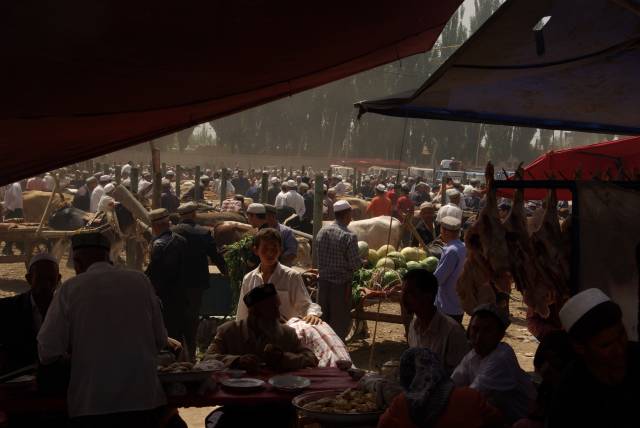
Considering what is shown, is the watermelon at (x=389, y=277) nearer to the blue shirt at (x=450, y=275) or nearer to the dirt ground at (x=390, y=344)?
the dirt ground at (x=390, y=344)

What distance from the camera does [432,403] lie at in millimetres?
3588

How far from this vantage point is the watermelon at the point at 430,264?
1084cm

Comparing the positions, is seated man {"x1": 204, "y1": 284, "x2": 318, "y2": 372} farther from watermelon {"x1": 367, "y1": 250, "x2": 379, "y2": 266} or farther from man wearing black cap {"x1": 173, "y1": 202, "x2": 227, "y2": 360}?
watermelon {"x1": 367, "y1": 250, "x2": 379, "y2": 266}

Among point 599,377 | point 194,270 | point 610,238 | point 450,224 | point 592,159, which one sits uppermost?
point 592,159

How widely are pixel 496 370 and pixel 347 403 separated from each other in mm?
825

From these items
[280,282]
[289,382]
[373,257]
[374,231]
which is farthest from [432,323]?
[374,231]

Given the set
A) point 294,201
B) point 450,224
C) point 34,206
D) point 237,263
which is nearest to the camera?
point 450,224

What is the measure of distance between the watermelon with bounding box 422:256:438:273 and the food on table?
649 cm

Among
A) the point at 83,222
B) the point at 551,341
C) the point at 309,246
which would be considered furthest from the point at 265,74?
the point at 83,222

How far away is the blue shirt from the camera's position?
7.63 metres

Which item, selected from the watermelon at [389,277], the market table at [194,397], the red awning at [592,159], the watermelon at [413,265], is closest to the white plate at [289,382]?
the market table at [194,397]

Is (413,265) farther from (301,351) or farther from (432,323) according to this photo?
(432,323)

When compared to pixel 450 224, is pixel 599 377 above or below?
below

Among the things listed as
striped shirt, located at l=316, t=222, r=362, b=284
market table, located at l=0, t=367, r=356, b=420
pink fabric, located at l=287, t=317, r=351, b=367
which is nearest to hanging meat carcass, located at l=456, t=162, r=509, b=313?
market table, located at l=0, t=367, r=356, b=420
